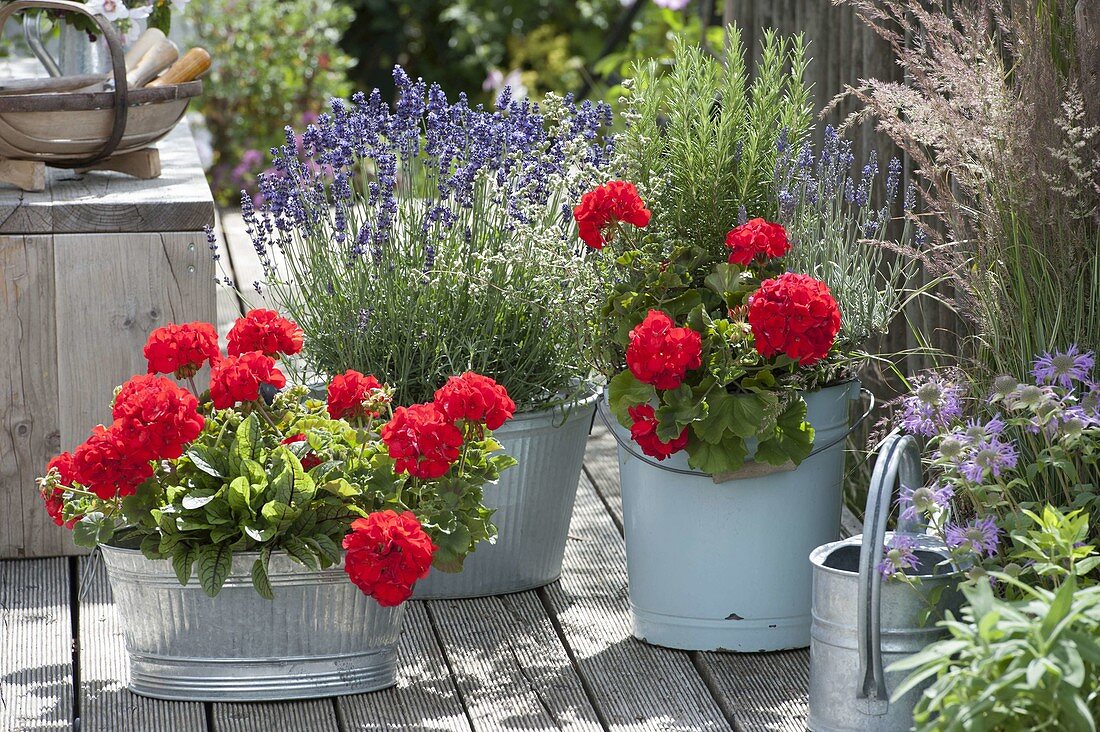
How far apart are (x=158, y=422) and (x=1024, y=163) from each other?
1.47m

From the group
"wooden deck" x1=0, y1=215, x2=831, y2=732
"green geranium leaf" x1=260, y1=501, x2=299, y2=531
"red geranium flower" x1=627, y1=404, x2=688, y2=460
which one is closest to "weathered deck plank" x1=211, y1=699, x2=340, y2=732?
"wooden deck" x1=0, y1=215, x2=831, y2=732

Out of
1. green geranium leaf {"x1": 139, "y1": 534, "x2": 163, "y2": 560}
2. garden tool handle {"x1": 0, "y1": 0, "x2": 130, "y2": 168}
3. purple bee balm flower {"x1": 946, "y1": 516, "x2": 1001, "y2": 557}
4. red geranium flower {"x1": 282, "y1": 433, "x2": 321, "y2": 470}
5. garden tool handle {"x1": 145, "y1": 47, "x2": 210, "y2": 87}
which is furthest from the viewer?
garden tool handle {"x1": 145, "y1": 47, "x2": 210, "y2": 87}

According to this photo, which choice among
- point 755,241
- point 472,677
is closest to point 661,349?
point 755,241

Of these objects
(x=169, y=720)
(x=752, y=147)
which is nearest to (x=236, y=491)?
(x=169, y=720)

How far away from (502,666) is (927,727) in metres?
1.05

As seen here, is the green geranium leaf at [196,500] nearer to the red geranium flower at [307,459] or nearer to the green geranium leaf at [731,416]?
the red geranium flower at [307,459]

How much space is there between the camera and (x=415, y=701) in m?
2.60

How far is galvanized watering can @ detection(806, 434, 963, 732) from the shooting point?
7.18ft

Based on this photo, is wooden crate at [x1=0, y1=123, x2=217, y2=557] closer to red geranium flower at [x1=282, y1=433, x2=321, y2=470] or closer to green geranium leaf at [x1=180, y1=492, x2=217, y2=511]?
red geranium flower at [x1=282, y1=433, x2=321, y2=470]

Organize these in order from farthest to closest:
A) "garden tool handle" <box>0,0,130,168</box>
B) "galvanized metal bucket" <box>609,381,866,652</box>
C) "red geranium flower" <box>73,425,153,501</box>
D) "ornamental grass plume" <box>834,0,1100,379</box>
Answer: "garden tool handle" <box>0,0,130,168</box>
"galvanized metal bucket" <box>609,381,866,652</box>
"red geranium flower" <box>73,425,153,501</box>
"ornamental grass plume" <box>834,0,1100,379</box>

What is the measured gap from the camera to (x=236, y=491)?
8.00 ft

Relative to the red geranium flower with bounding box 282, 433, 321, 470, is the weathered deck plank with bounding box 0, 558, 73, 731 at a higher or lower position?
lower

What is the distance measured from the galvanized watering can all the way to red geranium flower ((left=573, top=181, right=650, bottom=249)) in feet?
2.07

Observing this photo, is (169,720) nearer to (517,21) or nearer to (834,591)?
(834,591)
